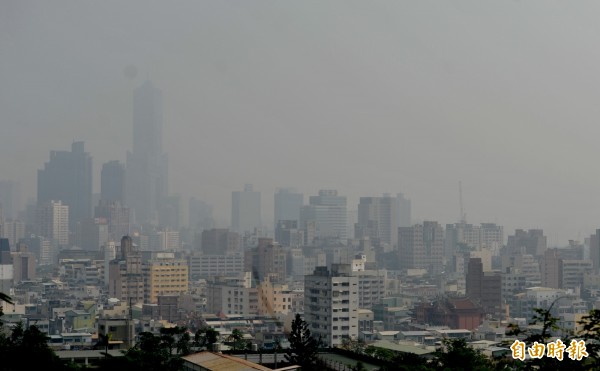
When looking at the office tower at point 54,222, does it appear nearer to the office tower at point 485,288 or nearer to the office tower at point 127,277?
the office tower at point 127,277

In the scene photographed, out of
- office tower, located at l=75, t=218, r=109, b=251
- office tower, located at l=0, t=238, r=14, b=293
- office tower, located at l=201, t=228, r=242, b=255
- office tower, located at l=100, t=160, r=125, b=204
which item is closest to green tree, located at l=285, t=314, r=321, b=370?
office tower, located at l=0, t=238, r=14, b=293

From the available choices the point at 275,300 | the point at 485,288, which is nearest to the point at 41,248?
the point at 275,300

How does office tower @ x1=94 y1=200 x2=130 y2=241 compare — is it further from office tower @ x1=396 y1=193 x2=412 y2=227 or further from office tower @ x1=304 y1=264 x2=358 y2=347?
office tower @ x1=304 y1=264 x2=358 y2=347

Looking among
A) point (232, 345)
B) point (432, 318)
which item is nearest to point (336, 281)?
point (232, 345)

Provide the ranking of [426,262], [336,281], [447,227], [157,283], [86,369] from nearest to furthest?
[86,369], [336,281], [157,283], [426,262], [447,227]

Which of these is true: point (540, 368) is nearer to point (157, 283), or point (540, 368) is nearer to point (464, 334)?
point (464, 334)

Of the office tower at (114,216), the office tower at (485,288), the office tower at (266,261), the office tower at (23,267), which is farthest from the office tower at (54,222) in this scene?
the office tower at (485,288)
